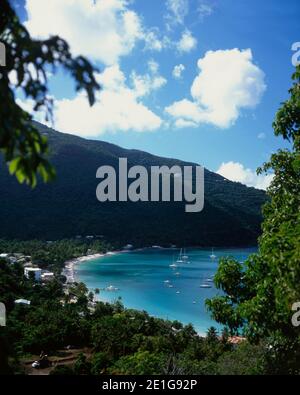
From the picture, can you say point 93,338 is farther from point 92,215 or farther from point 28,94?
point 92,215

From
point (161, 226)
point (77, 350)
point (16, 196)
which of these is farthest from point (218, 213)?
point (77, 350)

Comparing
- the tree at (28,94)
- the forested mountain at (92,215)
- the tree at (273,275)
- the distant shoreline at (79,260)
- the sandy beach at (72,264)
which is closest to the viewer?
the tree at (28,94)

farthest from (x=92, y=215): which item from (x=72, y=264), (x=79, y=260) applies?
(x=72, y=264)

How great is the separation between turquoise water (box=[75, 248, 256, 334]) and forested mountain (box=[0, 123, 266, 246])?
24.2 feet

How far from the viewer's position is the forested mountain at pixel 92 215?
75750mm

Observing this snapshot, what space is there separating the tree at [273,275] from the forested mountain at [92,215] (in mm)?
67479

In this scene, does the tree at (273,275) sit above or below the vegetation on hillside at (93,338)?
above

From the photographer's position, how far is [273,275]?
12.0 feet

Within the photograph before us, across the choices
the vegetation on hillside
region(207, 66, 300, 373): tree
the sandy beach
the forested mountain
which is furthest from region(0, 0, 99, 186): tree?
the forested mountain

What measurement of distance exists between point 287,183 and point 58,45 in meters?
3.73

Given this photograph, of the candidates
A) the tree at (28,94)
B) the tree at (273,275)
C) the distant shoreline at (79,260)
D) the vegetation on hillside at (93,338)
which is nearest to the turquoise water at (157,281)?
the distant shoreline at (79,260)

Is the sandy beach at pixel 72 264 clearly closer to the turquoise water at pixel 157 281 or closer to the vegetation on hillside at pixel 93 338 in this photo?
the turquoise water at pixel 157 281

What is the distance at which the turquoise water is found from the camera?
3316 cm

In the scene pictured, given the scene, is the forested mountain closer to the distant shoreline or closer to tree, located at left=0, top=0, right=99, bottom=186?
the distant shoreline
